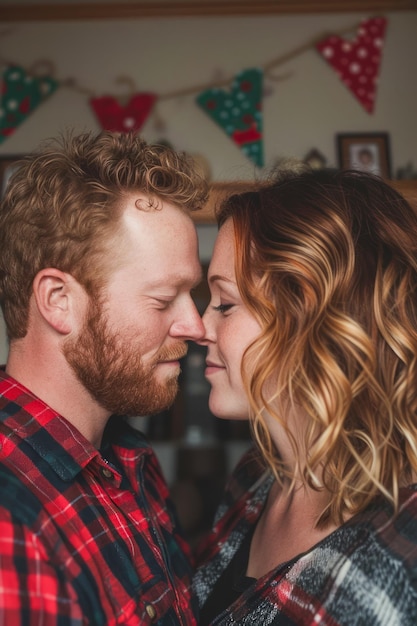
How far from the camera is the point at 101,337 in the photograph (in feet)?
4.45

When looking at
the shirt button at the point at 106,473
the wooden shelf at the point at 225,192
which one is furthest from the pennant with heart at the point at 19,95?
the shirt button at the point at 106,473

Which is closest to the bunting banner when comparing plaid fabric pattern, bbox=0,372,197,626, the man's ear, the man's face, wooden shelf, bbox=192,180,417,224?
wooden shelf, bbox=192,180,417,224

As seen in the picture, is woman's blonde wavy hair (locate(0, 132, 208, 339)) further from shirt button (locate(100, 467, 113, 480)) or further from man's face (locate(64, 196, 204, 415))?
shirt button (locate(100, 467, 113, 480))

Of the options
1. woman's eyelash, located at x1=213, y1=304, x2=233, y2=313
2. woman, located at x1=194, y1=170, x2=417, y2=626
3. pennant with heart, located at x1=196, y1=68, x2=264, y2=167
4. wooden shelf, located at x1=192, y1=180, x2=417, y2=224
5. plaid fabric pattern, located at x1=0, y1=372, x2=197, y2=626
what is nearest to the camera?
plaid fabric pattern, located at x1=0, y1=372, x2=197, y2=626

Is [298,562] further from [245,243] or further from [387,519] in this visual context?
[245,243]

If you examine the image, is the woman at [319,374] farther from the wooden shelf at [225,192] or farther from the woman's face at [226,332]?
the wooden shelf at [225,192]

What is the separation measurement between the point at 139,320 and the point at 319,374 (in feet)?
1.28

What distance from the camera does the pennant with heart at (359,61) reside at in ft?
10.0

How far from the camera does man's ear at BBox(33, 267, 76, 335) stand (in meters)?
1.35

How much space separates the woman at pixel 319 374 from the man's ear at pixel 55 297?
0.32 metres

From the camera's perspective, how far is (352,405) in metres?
1.29

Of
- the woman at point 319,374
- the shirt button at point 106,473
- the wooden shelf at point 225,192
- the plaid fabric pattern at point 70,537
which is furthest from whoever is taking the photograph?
the wooden shelf at point 225,192

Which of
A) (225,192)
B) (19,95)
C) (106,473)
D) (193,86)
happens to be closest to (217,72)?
(193,86)

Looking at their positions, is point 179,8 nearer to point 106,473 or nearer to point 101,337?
point 101,337
